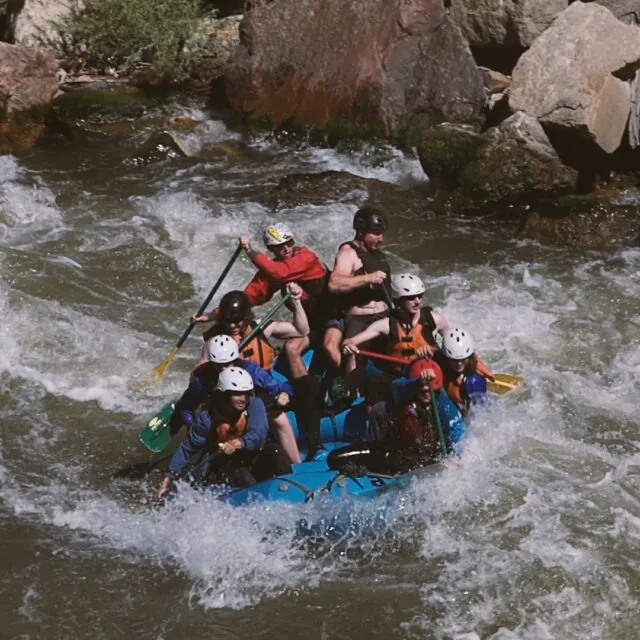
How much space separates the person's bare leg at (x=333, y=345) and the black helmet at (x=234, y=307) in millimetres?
710

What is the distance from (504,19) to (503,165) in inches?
138

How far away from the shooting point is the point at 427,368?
6430mm

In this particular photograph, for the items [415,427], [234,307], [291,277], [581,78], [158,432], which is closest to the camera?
[415,427]

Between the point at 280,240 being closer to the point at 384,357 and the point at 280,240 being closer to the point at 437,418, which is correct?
the point at 384,357

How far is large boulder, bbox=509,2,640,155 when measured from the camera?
11367 millimetres

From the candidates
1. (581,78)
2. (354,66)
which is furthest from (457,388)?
(354,66)

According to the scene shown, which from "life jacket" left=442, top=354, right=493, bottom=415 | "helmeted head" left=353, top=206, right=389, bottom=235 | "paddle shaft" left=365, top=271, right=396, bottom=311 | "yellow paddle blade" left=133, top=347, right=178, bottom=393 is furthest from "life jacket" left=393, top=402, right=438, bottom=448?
"yellow paddle blade" left=133, top=347, right=178, bottom=393

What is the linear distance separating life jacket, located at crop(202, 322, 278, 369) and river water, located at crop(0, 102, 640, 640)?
1014 mm

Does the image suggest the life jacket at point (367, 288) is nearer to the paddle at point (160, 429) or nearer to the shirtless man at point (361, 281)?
the shirtless man at point (361, 281)

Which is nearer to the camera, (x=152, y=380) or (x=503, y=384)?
(x=503, y=384)

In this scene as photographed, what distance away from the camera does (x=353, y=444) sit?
666 centimetres

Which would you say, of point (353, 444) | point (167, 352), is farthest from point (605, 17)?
point (353, 444)

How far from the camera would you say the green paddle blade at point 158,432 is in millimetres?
7000

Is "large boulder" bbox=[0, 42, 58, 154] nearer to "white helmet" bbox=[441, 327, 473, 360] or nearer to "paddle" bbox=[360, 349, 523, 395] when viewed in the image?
"paddle" bbox=[360, 349, 523, 395]
